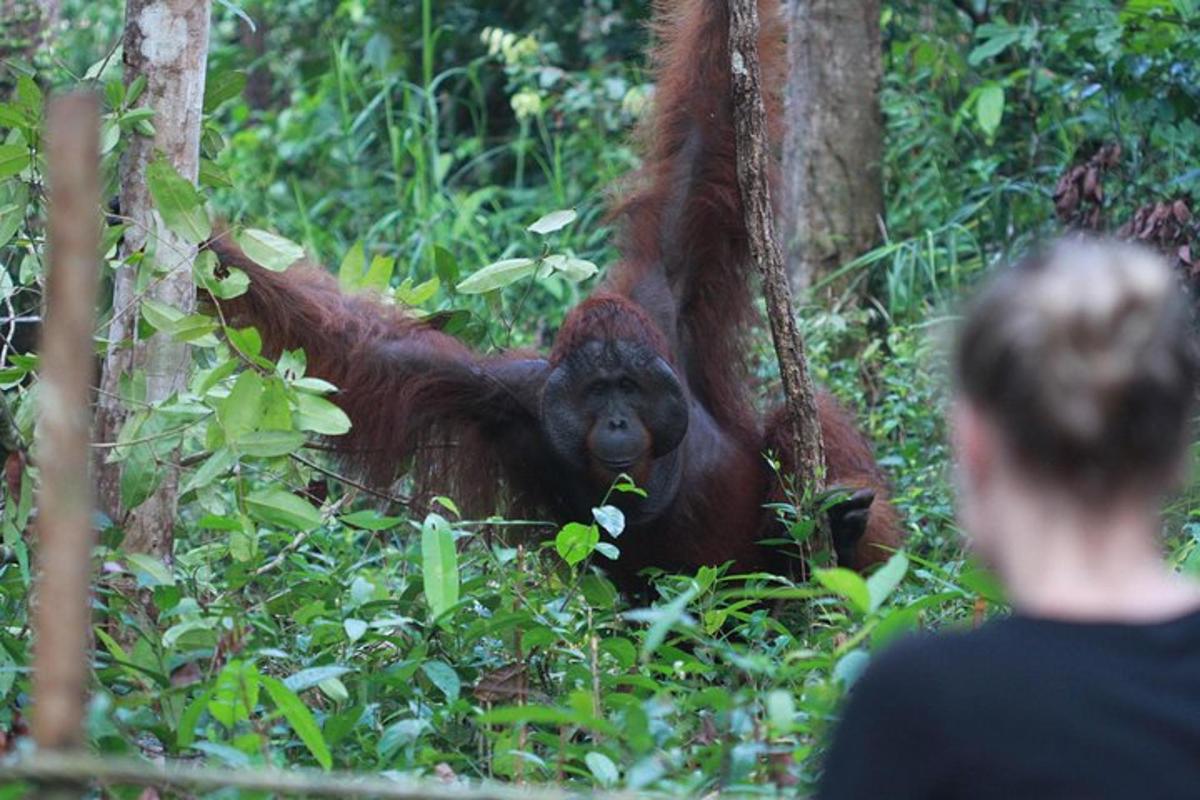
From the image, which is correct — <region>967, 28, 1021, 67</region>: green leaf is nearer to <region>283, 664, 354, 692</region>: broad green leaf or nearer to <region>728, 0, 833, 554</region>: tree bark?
<region>728, 0, 833, 554</region>: tree bark

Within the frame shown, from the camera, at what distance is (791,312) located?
367cm

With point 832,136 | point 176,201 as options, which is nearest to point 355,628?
point 176,201

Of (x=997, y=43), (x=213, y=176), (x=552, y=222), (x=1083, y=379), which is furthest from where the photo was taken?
(x=997, y=43)

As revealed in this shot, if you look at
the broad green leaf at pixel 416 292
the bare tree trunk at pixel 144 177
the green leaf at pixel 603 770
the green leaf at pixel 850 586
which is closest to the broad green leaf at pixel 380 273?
the broad green leaf at pixel 416 292

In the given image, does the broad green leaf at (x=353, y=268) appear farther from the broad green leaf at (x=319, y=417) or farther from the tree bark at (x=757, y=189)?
the tree bark at (x=757, y=189)

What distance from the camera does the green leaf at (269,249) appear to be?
3473 millimetres

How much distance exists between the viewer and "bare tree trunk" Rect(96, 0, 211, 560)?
132 inches

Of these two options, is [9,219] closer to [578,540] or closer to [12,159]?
[12,159]

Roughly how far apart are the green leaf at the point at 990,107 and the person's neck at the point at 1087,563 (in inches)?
192

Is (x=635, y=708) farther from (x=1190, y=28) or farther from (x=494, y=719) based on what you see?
(x=1190, y=28)

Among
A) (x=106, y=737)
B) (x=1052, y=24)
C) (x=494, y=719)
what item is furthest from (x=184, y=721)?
(x=1052, y=24)

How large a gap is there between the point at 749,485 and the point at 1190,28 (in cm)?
243

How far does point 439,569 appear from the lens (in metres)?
3.12

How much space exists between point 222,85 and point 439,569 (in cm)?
116
